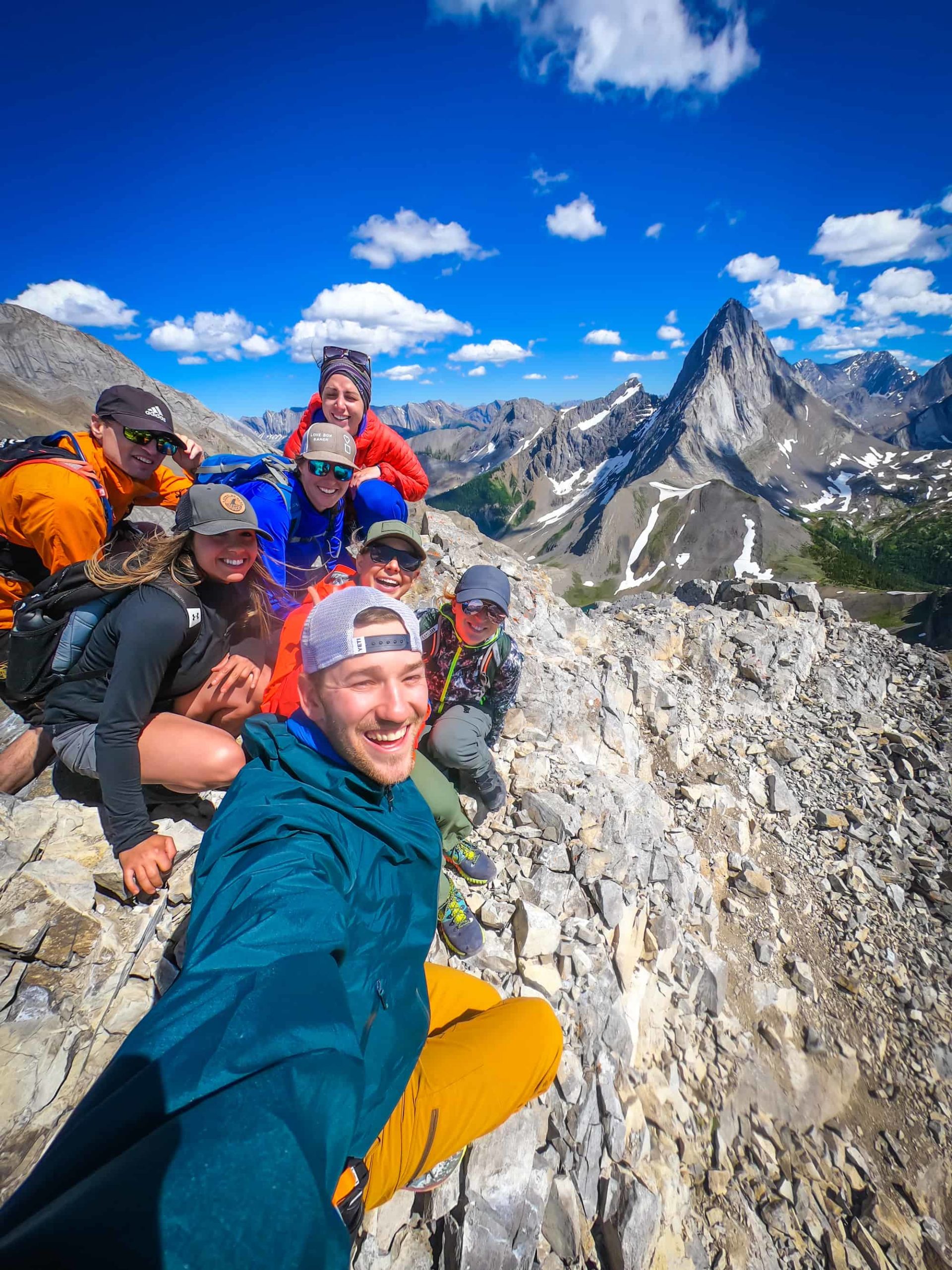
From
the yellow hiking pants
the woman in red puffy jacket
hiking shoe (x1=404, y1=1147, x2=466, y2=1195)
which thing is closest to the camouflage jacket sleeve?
the woman in red puffy jacket

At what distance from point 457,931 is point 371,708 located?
3964 mm

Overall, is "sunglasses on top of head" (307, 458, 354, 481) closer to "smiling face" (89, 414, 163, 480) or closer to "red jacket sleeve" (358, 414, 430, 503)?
"red jacket sleeve" (358, 414, 430, 503)

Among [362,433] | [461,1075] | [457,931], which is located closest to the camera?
[461,1075]

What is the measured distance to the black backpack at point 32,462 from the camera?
5348 millimetres

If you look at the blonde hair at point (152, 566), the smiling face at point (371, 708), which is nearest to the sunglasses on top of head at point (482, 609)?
the smiling face at point (371, 708)

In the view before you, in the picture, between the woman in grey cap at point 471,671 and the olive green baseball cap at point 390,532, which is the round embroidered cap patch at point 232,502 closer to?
the olive green baseball cap at point 390,532

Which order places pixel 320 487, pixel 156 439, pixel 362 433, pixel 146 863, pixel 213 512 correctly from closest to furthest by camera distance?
pixel 146 863
pixel 213 512
pixel 156 439
pixel 320 487
pixel 362 433

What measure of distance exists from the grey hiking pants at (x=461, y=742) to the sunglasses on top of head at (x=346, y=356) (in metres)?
5.57

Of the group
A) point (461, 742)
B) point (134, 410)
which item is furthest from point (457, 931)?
point (134, 410)

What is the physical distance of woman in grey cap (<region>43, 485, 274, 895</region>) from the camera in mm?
4340

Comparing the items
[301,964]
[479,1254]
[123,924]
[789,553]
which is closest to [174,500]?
[123,924]

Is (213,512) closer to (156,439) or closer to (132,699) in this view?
(132,699)

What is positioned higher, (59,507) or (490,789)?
(59,507)

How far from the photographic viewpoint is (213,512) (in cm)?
470
